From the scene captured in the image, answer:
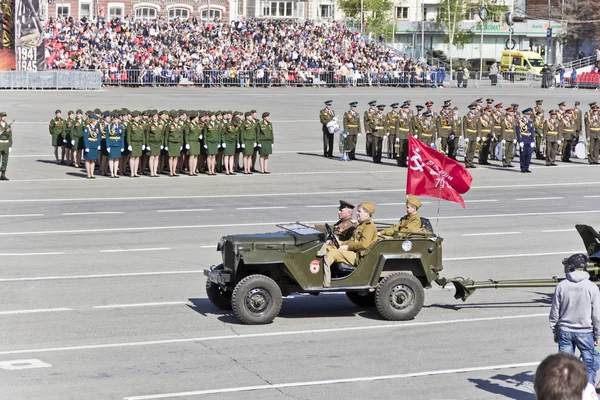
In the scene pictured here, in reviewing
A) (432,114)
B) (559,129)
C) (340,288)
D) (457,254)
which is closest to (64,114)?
(432,114)

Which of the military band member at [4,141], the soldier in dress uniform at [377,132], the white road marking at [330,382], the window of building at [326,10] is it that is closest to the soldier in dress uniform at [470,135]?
the soldier in dress uniform at [377,132]

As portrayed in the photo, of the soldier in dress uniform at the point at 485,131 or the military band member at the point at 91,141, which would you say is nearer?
the military band member at the point at 91,141

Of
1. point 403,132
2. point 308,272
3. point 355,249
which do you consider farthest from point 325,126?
point 308,272

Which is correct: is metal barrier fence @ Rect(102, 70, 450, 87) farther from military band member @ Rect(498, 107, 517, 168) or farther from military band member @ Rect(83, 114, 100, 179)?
military band member @ Rect(83, 114, 100, 179)

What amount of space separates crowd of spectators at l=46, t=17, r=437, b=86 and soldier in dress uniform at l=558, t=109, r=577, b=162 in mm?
29475

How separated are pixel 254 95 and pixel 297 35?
1368 centimetres

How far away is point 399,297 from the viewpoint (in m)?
14.0

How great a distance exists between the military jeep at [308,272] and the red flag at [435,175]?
Answer: 0.74 meters

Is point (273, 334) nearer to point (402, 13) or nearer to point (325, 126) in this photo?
point (325, 126)

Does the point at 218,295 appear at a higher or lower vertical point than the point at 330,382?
higher

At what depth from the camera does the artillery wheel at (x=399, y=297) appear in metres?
14.0

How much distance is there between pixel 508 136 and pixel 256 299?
2220cm

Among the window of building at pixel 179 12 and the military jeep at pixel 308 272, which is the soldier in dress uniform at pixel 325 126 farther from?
the window of building at pixel 179 12

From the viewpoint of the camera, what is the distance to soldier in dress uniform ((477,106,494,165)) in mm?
34500
